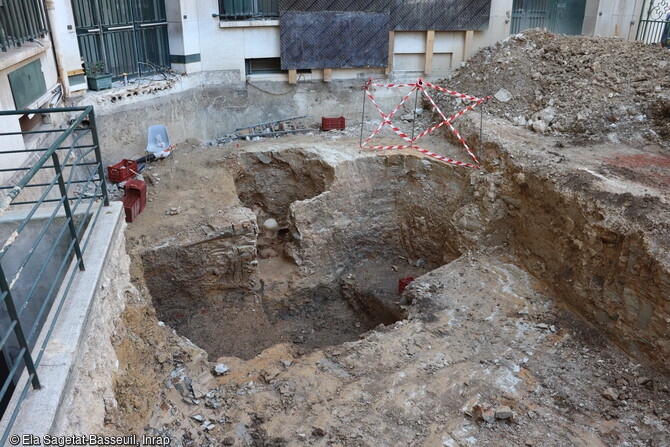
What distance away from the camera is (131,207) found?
816 cm

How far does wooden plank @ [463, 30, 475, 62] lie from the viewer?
1257 centimetres

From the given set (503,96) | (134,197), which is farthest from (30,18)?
(503,96)

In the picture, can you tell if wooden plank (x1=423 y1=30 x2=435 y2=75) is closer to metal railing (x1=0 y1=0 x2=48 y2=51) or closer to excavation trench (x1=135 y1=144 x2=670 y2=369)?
excavation trench (x1=135 y1=144 x2=670 y2=369)

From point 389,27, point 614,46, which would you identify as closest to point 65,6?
point 389,27

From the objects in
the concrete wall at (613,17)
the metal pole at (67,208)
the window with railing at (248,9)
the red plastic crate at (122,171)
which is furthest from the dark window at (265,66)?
the metal pole at (67,208)

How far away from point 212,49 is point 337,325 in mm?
6636

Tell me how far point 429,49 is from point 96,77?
24.6ft

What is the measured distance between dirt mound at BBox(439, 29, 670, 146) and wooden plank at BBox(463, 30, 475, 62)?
249mm

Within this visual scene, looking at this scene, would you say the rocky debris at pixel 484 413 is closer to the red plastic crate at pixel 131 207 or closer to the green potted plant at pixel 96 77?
the red plastic crate at pixel 131 207

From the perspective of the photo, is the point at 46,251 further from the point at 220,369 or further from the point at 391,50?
the point at 391,50

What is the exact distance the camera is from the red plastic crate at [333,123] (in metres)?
11.8

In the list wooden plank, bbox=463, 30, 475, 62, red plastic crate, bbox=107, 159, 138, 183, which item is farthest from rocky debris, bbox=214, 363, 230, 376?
wooden plank, bbox=463, 30, 475, 62

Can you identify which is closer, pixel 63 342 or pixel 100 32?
pixel 63 342

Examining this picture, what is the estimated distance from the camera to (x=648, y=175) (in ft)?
25.0
